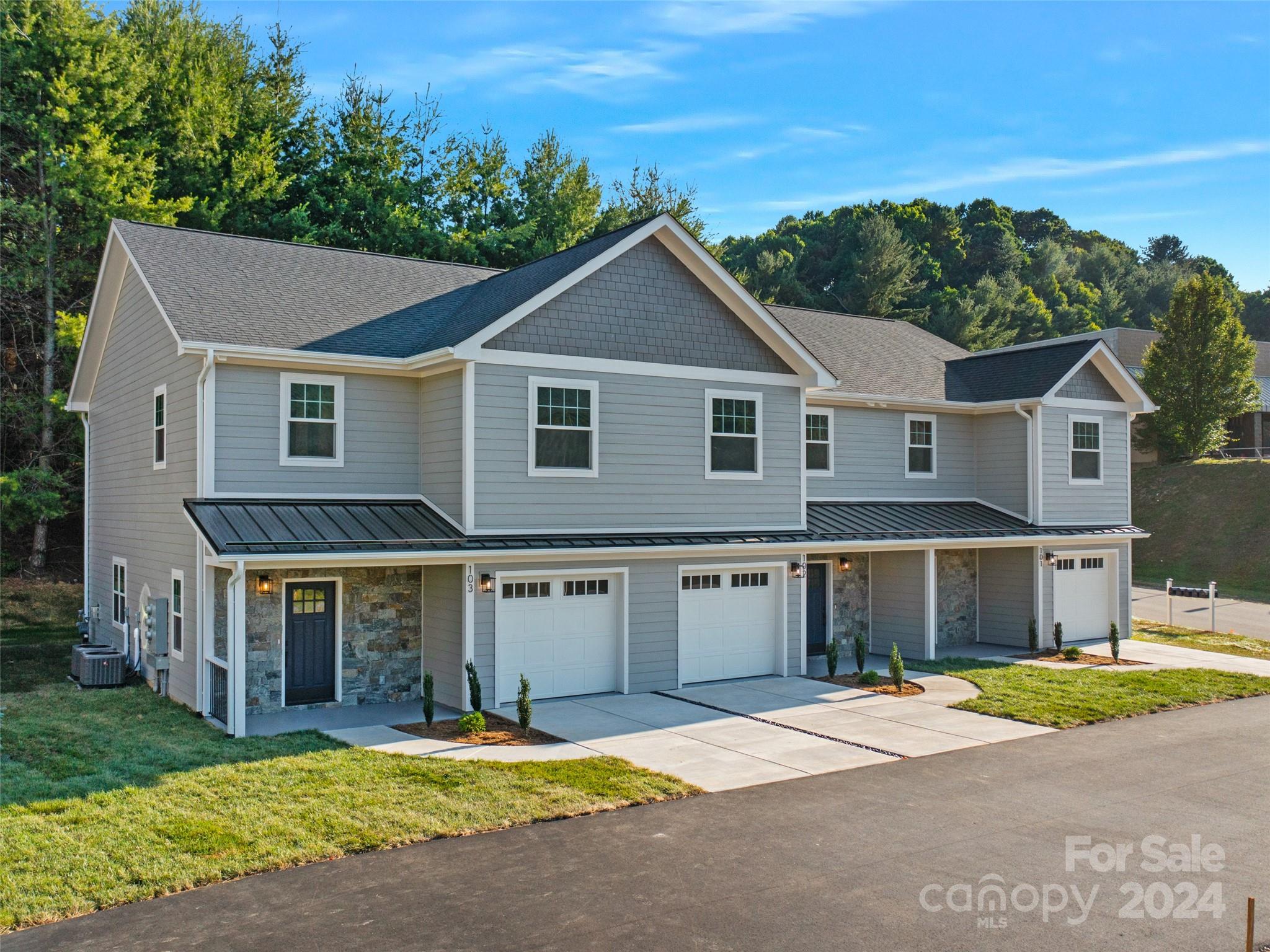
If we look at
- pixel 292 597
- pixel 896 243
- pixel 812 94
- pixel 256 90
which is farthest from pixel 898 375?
pixel 896 243

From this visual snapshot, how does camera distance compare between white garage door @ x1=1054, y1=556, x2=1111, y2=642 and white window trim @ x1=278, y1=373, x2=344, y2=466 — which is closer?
white window trim @ x1=278, y1=373, x2=344, y2=466

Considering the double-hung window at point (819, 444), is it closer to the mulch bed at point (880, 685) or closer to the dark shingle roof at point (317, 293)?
the mulch bed at point (880, 685)

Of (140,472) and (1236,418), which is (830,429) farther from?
(1236,418)

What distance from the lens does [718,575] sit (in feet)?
57.0

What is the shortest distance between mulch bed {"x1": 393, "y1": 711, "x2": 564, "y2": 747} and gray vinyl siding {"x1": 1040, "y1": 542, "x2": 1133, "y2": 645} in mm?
12480

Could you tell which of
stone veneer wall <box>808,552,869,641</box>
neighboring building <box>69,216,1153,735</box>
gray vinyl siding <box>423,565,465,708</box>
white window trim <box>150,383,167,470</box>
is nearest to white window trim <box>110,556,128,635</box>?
neighboring building <box>69,216,1153,735</box>

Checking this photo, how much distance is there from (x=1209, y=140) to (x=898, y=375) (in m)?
7.27

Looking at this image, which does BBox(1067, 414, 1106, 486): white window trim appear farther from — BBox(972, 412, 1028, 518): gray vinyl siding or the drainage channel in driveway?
the drainage channel in driveway

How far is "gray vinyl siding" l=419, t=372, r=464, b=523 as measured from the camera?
15.1 m

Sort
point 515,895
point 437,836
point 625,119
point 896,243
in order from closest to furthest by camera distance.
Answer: point 515,895
point 437,836
point 625,119
point 896,243

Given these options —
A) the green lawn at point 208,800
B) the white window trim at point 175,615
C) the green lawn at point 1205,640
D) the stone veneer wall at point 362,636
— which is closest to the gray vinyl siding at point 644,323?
the stone veneer wall at point 362,636

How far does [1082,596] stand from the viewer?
22281 millimetres

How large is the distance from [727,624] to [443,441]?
582 cm

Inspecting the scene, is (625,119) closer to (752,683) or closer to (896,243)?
(752,683)
